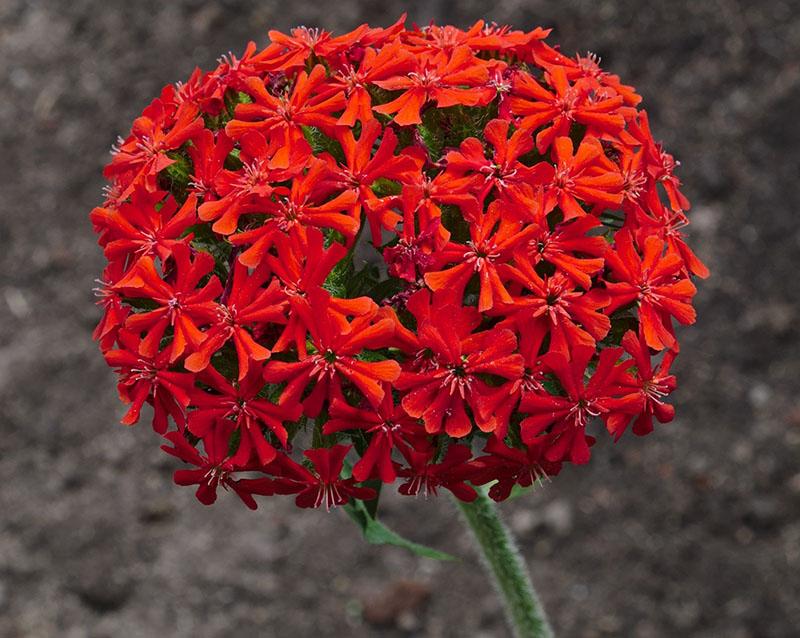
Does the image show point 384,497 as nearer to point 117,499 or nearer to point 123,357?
point 117,499

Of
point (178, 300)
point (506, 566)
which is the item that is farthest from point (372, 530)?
point (178, 300)

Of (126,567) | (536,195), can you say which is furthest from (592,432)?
(536,195)

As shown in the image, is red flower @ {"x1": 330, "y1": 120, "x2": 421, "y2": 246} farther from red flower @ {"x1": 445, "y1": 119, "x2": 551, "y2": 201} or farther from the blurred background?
the blurred background

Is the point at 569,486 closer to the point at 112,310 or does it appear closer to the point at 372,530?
the point at 372,530

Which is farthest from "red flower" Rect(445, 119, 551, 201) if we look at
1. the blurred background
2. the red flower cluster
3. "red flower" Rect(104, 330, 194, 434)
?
the blurred background

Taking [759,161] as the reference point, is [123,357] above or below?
above

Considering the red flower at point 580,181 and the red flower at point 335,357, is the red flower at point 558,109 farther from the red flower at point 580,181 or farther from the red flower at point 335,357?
the red flower at point 335,357
